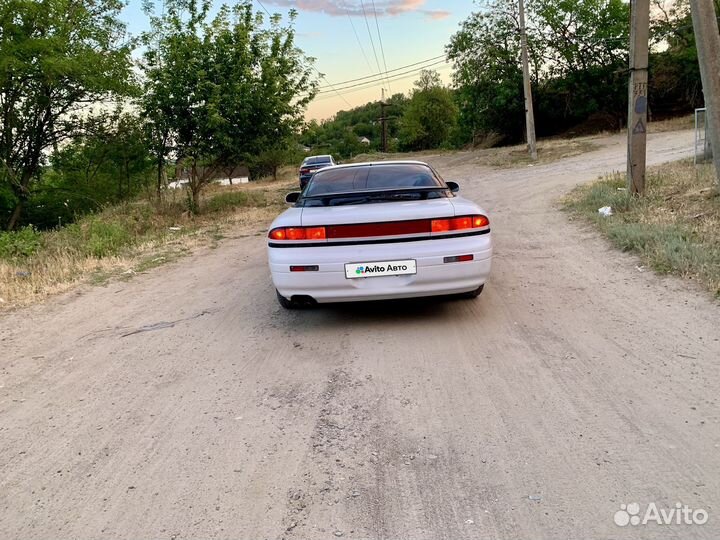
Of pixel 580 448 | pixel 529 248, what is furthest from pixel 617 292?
pixel 580 448

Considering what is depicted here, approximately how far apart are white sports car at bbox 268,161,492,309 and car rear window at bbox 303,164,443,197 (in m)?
0.66

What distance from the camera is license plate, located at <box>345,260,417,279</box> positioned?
4.63 meters

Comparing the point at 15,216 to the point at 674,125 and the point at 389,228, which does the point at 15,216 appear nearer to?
the point at 389,228

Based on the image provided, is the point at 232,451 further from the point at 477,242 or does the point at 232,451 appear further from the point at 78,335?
the point at 78,335

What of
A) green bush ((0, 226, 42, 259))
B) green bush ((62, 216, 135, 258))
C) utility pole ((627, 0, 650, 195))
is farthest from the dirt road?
green bush ((0, 226, 42, 259))

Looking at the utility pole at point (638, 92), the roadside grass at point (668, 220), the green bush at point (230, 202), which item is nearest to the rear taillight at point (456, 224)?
the roadside grass at point (668, 220)

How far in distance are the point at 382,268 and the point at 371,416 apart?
1514 millimetres

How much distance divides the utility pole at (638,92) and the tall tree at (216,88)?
8846 millimetres

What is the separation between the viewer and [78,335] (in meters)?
5.45

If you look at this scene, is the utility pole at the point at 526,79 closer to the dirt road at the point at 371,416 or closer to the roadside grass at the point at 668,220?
the roadside grass at the point at 668,220

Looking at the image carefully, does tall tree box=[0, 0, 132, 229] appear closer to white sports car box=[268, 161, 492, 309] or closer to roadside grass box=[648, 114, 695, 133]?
white sports car box=[268, 161, 492, 309]

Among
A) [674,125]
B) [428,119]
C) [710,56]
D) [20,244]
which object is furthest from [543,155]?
[428,119]

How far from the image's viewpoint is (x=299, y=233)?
188 inches

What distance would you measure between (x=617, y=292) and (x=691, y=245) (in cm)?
151
